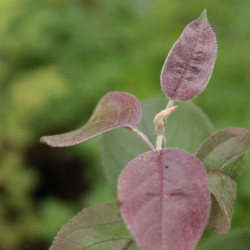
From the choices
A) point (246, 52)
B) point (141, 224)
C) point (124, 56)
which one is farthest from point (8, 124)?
point (141, 224)

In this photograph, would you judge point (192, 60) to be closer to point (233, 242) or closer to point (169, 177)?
point (169, 177)

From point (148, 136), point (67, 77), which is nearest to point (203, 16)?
point (148, 136)

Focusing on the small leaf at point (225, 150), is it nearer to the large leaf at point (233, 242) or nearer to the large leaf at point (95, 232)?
the large leaf at point (95, 232)

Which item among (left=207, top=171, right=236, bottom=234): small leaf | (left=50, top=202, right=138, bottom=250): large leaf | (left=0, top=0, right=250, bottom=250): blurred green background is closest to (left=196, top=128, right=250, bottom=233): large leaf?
(left=207, top=171, right=236, bottom=234): small leaf

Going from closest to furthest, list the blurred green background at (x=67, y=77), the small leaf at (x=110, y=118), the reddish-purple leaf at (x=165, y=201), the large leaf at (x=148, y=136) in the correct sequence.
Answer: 1. the reddish-purple leaf at (x=165, y=201)
2. the small leaf at (x=110, y=118)
3. the large leaf at (x=148, y=136)
4. the blurred green background at (x=67, y=77)

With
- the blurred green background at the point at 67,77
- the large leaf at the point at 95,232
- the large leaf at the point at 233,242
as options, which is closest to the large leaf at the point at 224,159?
the large leaf at the point at 95,232

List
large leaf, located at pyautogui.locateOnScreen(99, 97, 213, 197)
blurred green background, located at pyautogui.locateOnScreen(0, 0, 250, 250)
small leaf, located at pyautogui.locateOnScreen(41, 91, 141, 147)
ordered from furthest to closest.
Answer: blurred green background, located at pyautogui.locateOnScreen(0, 0, 250, 250) < large leaf, located at pyautogui.locateOnScreen(99, 97, 213, 197) < small leaf, located at pyautogui.locateOnScreen(41, 91, 141, 147)

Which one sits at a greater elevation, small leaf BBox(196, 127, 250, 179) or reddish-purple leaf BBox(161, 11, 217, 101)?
reddish-purple leaf BBox(161, 11, 217, 101)

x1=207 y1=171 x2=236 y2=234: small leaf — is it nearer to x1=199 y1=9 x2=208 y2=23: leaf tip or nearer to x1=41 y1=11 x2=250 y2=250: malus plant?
x1=41 y1=11 x2=250 y2=250: malus plant
